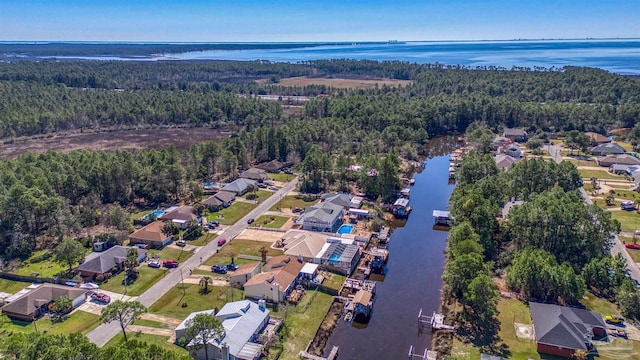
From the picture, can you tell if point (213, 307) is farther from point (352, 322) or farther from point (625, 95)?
point (625, 95)

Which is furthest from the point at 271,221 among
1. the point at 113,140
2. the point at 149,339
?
the point at 113,140

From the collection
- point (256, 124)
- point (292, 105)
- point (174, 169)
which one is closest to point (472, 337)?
point (174, 169)

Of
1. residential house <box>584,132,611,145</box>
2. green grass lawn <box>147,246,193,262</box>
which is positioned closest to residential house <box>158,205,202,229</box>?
green grass lawn <box>147,246,193,262</box>

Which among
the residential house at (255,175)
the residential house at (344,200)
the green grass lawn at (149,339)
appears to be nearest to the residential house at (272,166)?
the residential house at (255,175)

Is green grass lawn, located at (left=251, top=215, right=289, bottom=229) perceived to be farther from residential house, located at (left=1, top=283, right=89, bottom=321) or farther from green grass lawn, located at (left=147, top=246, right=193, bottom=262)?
residential house, located at (left=1, top=283, right=89, bottom=321)

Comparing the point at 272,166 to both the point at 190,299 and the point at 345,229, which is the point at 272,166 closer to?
the point at 345,229

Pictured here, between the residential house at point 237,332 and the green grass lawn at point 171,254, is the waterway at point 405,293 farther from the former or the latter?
the green grass lawn at point 171,254
